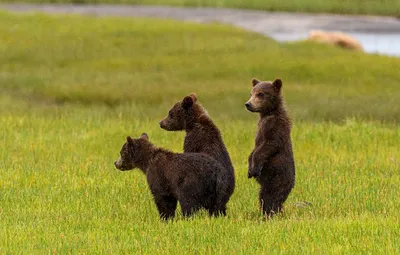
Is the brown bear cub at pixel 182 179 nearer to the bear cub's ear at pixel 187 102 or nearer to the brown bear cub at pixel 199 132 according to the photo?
the brown bear cub at pixel 199 132

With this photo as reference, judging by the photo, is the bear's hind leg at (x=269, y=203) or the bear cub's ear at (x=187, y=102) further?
the bear cub's ear at (x=187, y=102)

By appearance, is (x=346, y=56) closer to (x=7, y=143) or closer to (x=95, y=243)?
(x=7, y=143)

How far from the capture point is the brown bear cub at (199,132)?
928 cm

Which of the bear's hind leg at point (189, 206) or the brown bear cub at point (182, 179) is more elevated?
the brown bear cub at point (182, 179)

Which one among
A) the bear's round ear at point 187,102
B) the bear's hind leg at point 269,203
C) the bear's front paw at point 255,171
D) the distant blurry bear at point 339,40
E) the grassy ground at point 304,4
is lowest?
the grassy ground at point 304,4

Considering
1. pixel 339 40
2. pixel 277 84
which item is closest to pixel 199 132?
pixel 277 84

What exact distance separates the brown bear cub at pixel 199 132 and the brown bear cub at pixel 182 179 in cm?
20

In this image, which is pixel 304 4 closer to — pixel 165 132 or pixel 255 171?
pixel 165 132

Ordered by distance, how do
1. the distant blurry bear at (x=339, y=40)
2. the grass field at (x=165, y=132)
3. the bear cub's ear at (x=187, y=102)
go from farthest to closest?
the distant blurry bear at (x=339, y=40), the bear cub's ear at (x=187, y=102), the grass field at (x=165, y=132)

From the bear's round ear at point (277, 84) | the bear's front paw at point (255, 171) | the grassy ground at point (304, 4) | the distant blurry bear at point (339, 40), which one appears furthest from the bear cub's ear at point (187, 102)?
the grassy ground at point (304, 4)

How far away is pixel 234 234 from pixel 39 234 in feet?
6.14

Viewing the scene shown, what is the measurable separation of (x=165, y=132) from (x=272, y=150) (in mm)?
6402

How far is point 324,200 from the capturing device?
1026 cm

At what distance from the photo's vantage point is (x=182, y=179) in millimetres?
8812
